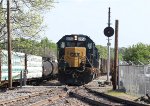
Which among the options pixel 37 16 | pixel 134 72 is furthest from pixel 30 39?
pixel 134 72

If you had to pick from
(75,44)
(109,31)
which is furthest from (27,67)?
(109,31)

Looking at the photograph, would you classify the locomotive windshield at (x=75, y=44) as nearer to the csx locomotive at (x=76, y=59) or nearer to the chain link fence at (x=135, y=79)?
the csx locomotive at (x=76, y=59)

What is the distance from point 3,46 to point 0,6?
3178 mm

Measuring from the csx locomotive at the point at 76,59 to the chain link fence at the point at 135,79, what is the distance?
247 centimetres

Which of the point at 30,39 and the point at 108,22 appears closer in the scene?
the point at 30,39

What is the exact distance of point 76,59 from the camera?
1405 inches

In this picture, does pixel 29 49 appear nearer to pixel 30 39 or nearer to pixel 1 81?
pixel 30 39

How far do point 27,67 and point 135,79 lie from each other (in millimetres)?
12794

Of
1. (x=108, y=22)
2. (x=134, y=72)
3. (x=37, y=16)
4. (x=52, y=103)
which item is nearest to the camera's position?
(x=52, y=103)

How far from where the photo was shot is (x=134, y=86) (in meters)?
29.5

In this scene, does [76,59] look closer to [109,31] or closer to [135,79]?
[109,31]

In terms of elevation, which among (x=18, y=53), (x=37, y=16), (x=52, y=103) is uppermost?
(x=37, y=16)

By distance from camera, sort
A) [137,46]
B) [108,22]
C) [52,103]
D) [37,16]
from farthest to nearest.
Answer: [137,46] → [108,22] → [37,16] → [52,103]

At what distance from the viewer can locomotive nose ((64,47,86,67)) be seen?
117 ft
